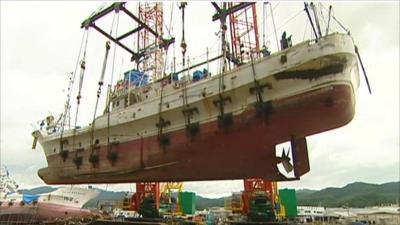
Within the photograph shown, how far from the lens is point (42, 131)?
21688mm

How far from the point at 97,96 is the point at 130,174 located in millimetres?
A: 5777

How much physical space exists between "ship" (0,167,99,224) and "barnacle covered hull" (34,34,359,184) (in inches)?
654

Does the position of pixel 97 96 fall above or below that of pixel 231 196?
above

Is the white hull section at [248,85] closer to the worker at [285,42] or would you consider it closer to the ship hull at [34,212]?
the worker at [285,42]

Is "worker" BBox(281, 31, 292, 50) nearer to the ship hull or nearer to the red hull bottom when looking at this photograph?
the red hull bottom

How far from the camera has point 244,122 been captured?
40.9 ft

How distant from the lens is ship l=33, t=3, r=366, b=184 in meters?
11.5

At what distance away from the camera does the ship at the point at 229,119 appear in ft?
37.6

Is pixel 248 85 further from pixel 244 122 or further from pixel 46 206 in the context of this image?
pixel 46 206

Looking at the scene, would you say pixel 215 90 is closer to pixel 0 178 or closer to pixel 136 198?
pixel 136 198

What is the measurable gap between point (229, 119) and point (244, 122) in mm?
634

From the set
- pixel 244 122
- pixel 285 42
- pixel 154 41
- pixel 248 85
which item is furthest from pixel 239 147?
pixel 154 41

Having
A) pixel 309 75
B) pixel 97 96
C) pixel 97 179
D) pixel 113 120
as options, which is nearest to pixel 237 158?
pixel 309 75

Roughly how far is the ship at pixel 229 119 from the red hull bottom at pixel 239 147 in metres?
0.03
